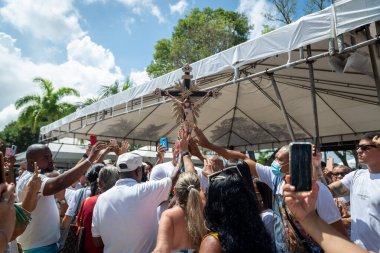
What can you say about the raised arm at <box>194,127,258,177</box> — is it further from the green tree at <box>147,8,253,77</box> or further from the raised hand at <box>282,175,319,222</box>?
the green tree at <box>147,8,253,77</box>

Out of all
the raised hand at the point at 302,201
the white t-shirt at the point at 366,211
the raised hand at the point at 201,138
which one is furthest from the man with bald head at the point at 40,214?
the white t-shirt at the point at 366,211

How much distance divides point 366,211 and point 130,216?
80.5 inches

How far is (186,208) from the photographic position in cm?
246

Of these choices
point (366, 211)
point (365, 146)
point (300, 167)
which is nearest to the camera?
point (300, 167)

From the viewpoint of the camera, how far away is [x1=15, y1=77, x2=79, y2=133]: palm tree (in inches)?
1064

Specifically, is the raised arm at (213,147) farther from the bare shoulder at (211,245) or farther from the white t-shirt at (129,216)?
the bare shoulder at (211,245)

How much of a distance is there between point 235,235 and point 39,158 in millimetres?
2276

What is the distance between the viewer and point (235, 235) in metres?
1.78

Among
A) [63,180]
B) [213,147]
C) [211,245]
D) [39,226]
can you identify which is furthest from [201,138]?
[39,226]

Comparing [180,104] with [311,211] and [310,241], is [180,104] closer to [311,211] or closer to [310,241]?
[310,241]

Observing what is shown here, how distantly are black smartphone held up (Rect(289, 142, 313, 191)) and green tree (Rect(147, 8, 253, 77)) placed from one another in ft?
70.9

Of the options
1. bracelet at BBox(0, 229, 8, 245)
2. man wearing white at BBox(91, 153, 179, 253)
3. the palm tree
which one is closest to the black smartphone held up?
bracelet at BBox(0, 229, 8, 245)

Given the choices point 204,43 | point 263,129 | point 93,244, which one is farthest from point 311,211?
point 204,43

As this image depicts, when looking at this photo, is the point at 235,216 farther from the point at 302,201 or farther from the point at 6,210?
the point at 6,210
